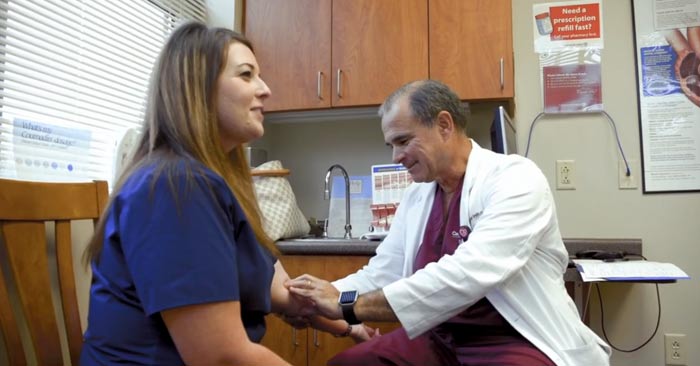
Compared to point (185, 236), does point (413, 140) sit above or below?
above

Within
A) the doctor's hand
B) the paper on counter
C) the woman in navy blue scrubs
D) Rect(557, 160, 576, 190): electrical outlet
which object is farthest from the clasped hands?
Rect(557, 160, 576, 190): electrical outlet

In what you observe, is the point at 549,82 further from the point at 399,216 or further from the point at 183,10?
the point at 183,10

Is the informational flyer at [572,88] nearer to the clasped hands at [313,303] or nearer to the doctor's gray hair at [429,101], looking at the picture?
the doctor's gray hair at [429,101]

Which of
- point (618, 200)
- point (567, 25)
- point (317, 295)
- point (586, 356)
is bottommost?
point (586, 356)

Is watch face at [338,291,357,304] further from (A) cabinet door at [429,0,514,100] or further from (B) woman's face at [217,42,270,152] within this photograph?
(A) cabinet door at [429,0,514,100]

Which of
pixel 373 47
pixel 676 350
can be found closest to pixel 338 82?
pixel 373 47

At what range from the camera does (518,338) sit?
1184 mm

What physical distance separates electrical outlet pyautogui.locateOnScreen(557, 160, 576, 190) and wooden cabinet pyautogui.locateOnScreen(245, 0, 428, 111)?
0.72m

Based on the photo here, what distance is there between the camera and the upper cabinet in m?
2.18

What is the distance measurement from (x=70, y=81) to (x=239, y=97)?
3.50 feet

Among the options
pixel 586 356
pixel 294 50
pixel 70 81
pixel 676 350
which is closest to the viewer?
pixel 586 356

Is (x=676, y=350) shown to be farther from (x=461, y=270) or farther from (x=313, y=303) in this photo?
(x=313, y=303)

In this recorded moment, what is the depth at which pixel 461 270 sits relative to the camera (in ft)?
3.68

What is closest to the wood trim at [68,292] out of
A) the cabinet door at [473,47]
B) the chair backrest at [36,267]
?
the chair backrest at [36,267]
